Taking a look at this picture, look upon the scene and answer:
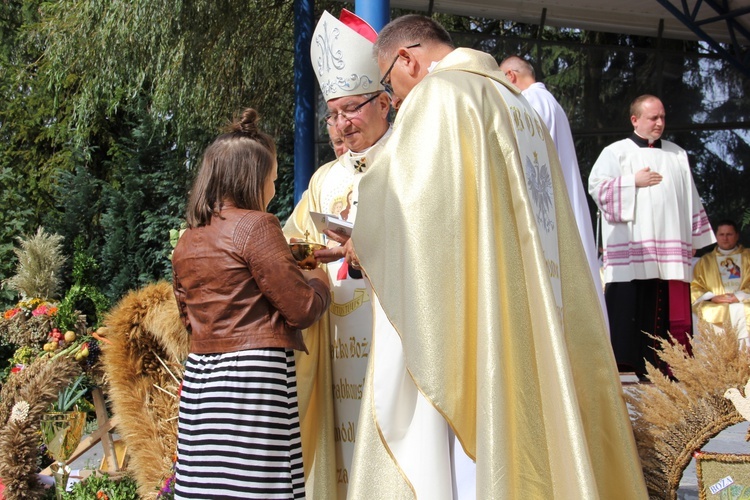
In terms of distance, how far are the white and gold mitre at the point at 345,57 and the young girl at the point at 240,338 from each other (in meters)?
1.08

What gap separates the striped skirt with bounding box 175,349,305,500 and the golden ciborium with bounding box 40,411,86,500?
1.59 meters

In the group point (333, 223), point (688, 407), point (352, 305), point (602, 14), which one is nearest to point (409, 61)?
point (333, 223)

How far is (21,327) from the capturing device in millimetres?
5141

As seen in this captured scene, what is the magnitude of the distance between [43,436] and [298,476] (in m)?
2.02

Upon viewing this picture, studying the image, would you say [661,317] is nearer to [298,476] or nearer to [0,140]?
[298,476]

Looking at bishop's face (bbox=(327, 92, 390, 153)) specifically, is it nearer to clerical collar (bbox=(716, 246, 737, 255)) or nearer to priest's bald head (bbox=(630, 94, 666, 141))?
priest's bald head (bbox=(630, 94, 666, 141))

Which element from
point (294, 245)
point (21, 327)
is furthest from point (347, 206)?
point (21, 327)

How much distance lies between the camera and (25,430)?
4207 millimetres

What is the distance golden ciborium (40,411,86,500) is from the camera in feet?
14.1

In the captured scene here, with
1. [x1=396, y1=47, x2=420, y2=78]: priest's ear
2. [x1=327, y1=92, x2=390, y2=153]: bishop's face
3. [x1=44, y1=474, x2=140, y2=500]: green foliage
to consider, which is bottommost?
[x1=44, y1=474, x2=140, y2=500]: green foliage

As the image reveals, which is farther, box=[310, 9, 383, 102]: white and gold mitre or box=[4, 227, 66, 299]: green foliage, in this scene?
box=[4, 227, 66, 299]: green foliage

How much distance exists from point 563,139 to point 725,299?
4.56 m

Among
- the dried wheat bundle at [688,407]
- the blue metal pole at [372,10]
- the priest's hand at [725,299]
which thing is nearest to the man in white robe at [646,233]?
the blue metal pole at [372,10]


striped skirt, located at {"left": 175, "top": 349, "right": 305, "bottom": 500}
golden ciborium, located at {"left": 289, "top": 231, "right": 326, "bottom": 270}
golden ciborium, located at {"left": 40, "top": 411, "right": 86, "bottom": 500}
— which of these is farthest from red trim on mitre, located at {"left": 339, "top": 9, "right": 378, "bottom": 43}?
golden ciborium, located at {"left": 40, "top": 411, "right": 86, "bottom": 500}
